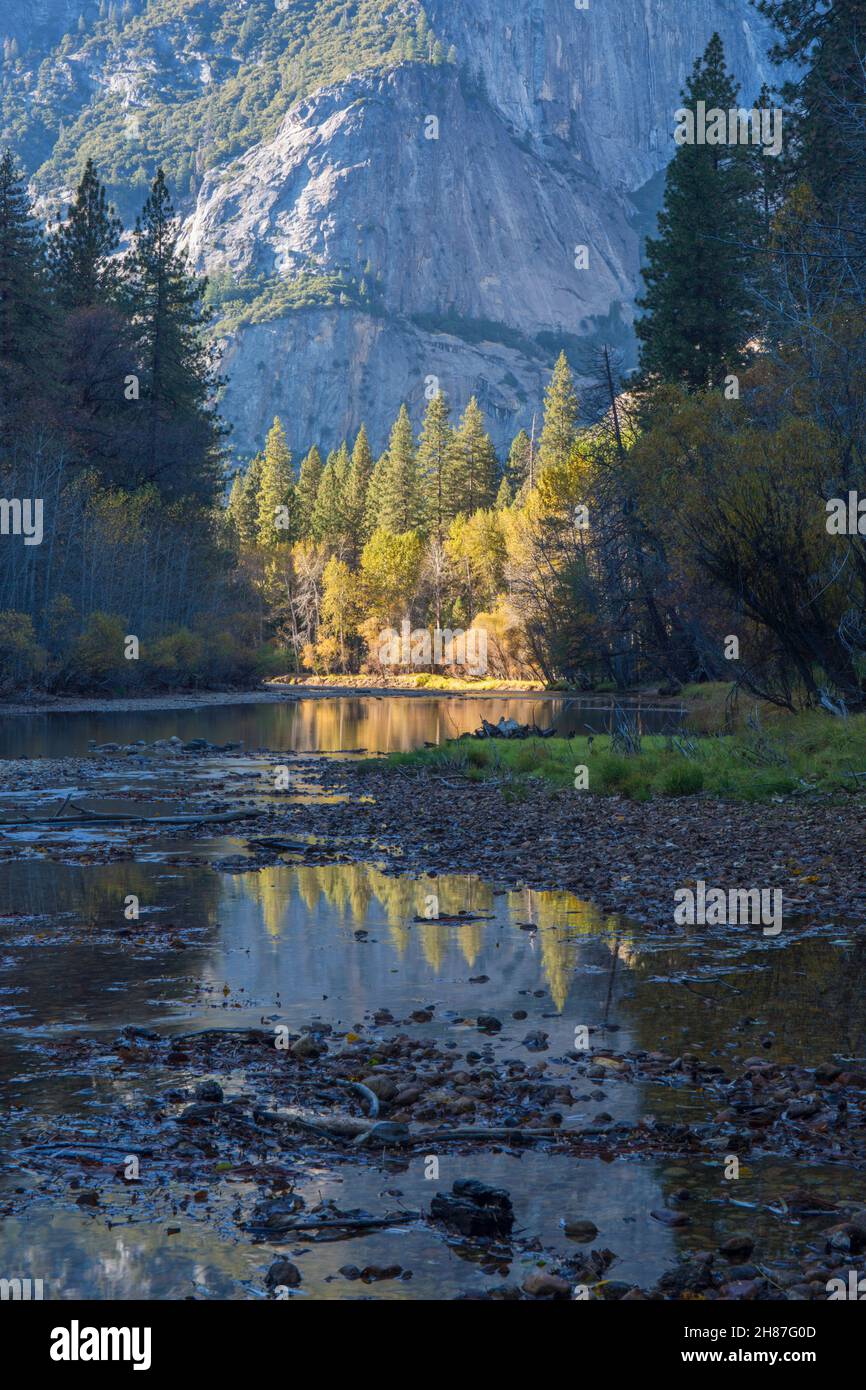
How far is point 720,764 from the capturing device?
915 inches

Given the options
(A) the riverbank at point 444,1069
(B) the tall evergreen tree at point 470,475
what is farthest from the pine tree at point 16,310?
(B) the tall evergreen tree at point 470,475

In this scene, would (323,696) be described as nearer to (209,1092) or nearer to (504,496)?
(504,496)

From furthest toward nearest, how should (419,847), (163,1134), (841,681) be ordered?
(841,681) → (419,847) → (163,1134)

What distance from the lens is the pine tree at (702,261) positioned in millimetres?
53750

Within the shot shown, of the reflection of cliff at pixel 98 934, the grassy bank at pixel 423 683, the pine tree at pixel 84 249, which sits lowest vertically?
the reflection of cliff at pixel 98 934

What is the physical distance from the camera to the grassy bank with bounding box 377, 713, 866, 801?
2106 cm

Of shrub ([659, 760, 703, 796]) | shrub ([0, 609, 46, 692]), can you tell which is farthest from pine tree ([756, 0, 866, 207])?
shrub ([0, 609, 46, 692])

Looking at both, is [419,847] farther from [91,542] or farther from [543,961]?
[91,542]

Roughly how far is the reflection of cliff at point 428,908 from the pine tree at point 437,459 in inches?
4207

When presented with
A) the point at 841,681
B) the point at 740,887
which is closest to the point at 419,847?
the point at 740,887

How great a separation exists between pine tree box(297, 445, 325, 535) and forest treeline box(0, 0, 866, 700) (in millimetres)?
19897

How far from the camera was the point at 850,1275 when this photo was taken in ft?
17.5

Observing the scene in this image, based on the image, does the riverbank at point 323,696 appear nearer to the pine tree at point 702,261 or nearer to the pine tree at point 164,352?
the pine tree at point 164,352
